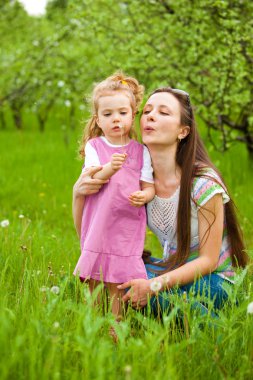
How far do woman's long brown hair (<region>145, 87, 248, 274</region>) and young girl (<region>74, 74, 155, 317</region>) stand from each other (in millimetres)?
200

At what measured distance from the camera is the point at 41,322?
96.5 inches

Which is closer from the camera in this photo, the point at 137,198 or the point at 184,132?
the point at 137,198

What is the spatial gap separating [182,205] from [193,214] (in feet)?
0.34

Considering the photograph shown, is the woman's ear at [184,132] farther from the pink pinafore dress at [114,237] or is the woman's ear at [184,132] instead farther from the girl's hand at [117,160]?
the girl's hand at [117,160]

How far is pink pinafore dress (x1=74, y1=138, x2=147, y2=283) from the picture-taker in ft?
10.9

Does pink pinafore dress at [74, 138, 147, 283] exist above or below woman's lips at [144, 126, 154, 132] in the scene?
below

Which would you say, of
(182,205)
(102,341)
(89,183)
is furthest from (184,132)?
(102,341)

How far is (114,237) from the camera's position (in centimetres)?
335

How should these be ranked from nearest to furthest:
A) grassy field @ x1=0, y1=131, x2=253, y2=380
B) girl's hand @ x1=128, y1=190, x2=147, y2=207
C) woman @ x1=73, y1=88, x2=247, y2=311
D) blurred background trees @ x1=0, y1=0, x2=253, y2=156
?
grassy field @ x1=0, y1=131, x2=253, y2=380, girl's hand @ x1=128, y1=190, x2=147, y2=207, woman @ x1=73, y1=88, x2=247, y2=311, blurred background trees @ x1=0, y1=0, x2=253, y2=156

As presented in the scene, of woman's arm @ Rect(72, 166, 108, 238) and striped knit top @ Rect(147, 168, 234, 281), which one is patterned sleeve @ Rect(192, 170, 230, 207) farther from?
woman's arm @ Rect(72, 166, 108, 238)

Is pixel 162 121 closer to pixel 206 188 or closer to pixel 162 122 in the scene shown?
pixel 162 122

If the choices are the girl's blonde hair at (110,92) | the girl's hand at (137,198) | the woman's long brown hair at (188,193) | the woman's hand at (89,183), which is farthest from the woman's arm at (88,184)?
the woman's long brown hair at (188,193)

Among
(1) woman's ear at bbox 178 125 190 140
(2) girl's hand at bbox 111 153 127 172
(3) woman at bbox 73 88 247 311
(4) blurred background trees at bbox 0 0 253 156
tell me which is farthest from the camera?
(4) blurred background trees at bbox 0 0 253 156

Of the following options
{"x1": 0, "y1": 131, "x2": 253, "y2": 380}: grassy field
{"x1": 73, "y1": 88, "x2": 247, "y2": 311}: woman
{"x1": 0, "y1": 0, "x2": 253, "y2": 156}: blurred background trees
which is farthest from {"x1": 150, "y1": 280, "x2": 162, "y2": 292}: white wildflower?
{"x1": 0, "y1": 0, "x2": 253, "y2": 156}: blurred background trees
